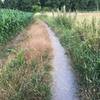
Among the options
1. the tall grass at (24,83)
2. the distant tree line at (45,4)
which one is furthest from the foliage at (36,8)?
the tall grass at (24,83)

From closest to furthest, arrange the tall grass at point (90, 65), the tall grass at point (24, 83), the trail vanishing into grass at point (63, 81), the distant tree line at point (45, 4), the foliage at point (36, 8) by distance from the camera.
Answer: the tall grass at point (24, 83) → the tall grass at point (90, 65) → the trail vanishing into grass at point (63, 81) → the distant tree line at point (45, 4) → the foliage at point (36, 8)

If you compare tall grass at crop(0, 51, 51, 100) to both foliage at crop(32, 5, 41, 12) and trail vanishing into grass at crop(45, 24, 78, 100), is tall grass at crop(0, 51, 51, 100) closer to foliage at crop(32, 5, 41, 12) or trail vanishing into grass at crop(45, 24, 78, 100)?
trail vanishing into grass at crop(45, 24, 78, 100)

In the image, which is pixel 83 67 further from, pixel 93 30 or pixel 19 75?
pixel 93 30

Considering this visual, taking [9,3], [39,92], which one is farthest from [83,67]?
[9,3]

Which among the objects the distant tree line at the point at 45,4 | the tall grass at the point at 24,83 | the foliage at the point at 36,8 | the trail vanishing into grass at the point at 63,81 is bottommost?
the foliage at the point at 36,8

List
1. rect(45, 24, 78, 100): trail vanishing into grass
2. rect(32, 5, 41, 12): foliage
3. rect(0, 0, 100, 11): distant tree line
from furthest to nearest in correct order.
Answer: rect(32, 5, 41, 12): foliage, rect(0, 0, 100, 11): distant tree line, rect(45, 24, 78, 100): trail vanishing into grass

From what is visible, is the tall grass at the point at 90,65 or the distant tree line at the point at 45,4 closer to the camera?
the tall grass at the point at 90,65

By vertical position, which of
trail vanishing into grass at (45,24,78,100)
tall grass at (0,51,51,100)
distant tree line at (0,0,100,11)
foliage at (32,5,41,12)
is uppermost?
tall grass at (0,51,51,100)

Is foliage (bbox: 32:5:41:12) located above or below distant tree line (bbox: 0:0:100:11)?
below

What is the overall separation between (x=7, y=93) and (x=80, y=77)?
6.67 feet

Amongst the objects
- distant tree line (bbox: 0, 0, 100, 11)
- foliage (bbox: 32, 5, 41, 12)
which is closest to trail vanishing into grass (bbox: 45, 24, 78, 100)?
distant tree line (bbox: 0, 0, 100, 11)

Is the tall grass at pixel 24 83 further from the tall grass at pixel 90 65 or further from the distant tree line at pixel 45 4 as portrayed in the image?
the distant tree line at pixel 45 4

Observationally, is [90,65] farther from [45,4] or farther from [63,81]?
[45,4]

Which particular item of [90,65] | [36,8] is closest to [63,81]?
[90,65]
